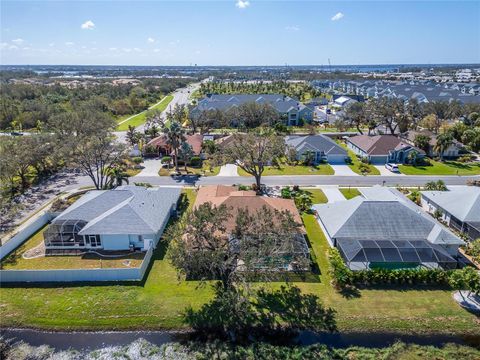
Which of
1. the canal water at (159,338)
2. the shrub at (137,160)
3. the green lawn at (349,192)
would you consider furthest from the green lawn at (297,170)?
the canal water at (159,338)

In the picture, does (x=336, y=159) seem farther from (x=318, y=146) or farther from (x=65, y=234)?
(x=65, y=234)

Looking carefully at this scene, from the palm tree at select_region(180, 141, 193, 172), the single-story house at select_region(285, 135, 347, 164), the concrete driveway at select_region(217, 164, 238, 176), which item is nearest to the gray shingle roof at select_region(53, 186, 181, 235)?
the concrete driveway at select_region(217, 164, 238, 176)

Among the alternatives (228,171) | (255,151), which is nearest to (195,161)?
(228,171)

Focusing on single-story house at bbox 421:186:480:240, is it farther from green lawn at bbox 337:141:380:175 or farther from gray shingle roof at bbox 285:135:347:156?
gray shingle roof at bbox 285:135:347:156

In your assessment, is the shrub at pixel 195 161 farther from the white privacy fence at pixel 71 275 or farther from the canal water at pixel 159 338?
the canal water at pixel 159 338

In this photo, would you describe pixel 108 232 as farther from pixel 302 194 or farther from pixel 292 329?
pixel 302 194
